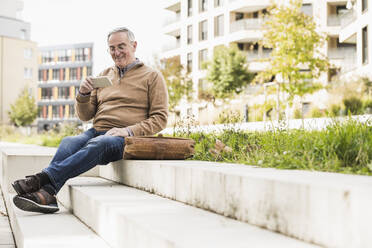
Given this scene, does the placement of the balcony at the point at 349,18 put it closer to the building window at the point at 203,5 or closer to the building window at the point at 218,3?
the building window at the point at 218,3

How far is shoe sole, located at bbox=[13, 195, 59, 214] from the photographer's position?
370 centimetres

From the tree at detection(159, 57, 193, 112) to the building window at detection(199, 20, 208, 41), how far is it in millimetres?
9868

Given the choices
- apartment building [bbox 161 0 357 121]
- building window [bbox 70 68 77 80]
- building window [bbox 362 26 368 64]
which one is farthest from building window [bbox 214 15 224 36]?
building window [bbox 70 68 77 80]

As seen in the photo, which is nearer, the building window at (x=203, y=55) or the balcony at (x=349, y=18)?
the balcony at (x=349, y=18)

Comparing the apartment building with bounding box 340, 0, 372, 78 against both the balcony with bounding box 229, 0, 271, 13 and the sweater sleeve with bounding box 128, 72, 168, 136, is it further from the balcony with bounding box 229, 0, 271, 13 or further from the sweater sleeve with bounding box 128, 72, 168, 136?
the sweater sleeve with bounding box 128, 72, 168, 136

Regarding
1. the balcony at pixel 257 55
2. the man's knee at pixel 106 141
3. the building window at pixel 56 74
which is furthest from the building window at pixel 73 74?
the man's knee at pixel 106 141

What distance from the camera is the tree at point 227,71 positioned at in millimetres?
34625

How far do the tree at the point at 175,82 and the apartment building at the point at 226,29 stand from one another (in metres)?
1.35

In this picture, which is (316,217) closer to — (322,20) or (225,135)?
(225,135)

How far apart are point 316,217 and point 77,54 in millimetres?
77359

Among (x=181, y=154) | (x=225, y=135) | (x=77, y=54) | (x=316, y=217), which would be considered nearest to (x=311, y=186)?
(x=316, y=217)

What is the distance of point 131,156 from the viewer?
14.2ft

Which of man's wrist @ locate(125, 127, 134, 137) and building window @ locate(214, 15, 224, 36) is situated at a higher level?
building window @ locate(214, 15, 224, 36)

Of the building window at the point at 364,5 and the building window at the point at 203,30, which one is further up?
the building window at the point at 203,30
